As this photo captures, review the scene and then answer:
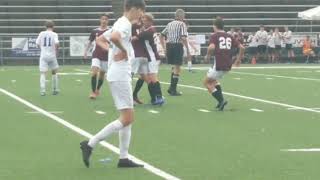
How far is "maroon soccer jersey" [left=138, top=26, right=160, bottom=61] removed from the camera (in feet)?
54.7

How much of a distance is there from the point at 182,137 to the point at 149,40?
5203 mm

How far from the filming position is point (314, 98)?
1842 centimetres

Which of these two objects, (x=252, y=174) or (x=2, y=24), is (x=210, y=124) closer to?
(x=252, y=174)

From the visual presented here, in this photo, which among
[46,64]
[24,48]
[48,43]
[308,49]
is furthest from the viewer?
[308,49]

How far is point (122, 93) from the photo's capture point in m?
9.30

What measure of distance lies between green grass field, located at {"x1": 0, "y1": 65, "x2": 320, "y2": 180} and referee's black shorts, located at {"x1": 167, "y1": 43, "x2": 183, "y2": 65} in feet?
2.87

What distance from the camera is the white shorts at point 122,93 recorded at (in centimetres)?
930

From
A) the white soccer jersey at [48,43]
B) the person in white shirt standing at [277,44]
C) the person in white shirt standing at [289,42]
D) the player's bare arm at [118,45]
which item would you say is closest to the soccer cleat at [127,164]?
the player's bare arm at [118,45]

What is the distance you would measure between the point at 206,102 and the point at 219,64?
1.90 m

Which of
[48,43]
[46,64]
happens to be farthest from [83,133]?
[46,64]

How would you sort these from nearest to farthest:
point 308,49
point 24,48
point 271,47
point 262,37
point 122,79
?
1. point 122,79
2. point 24,48
3. point 262,37
4. point 308,49
5. point 271,47

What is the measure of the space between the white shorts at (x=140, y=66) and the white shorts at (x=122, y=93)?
7406mm

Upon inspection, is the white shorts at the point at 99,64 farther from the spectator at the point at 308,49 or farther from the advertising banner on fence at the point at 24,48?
the spectator at the point at 308,49

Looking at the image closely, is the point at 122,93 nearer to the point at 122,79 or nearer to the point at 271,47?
the point at 122,79
